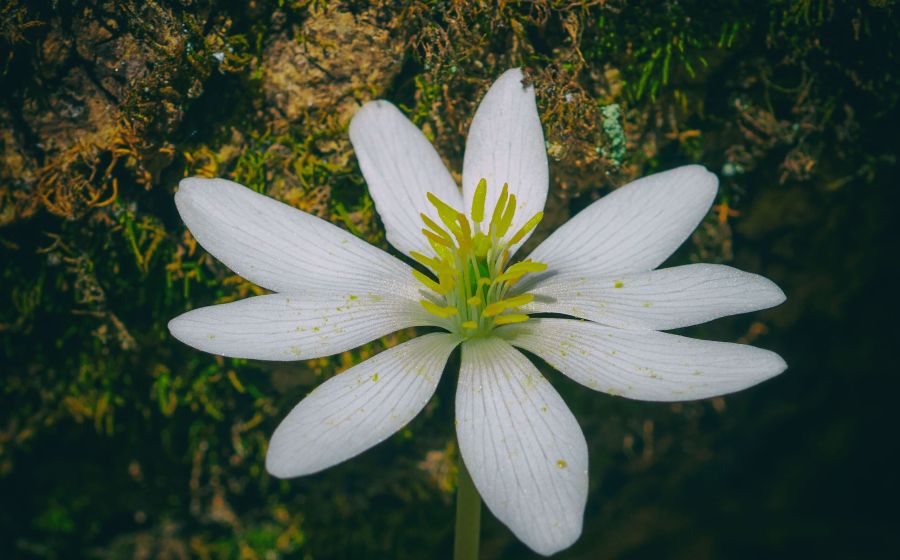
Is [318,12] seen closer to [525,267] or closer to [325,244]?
[325,244]

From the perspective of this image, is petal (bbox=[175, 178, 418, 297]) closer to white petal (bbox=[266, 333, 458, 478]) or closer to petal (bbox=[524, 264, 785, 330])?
white petal (bbox=[266, 333, 458, 478])

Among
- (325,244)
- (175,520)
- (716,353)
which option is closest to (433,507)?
(175,520)

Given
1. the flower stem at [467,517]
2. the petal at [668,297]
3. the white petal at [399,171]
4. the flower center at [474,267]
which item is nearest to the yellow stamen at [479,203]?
the flower center at [474,267]

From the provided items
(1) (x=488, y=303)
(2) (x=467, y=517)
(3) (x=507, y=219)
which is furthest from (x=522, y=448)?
(3) (x=507, y=219)

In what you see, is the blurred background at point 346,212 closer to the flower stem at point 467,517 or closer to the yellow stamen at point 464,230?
the yellow stamen at point 464,230

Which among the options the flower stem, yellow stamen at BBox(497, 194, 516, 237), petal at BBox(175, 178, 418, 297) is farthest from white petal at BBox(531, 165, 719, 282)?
the flower stem
